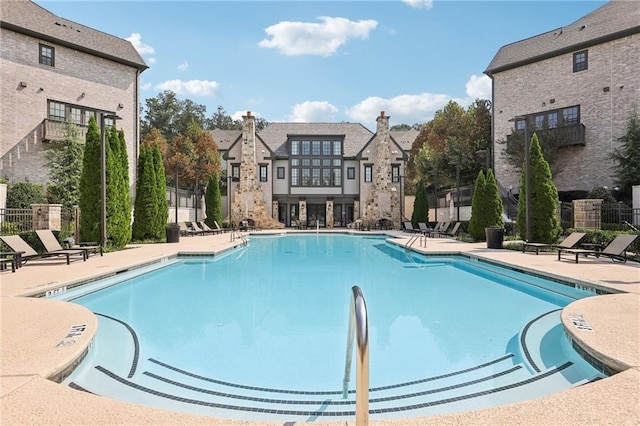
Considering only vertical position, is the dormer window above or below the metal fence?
above

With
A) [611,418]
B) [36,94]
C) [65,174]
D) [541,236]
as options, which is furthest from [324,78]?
[611,418]

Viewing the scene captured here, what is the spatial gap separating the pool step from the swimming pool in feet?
0.05

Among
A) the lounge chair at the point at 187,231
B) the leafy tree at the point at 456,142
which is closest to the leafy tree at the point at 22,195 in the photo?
the lounge chair at the point at 187,231

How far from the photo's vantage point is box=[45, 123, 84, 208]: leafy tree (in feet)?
67.2

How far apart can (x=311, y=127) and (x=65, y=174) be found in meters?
22.4

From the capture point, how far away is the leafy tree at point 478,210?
17.9 meters

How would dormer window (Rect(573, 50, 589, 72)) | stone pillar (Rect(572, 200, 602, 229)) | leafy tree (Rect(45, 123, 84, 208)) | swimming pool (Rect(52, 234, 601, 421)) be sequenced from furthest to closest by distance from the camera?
dormer window (Rect(573, 50, 589, 72)) < leafy tree (Rect(45, 123, 84, 208)) < stone pillar (Rect(572, 200, 602, 229)) < swimming pool (Rect(52, 234, 601, 421))

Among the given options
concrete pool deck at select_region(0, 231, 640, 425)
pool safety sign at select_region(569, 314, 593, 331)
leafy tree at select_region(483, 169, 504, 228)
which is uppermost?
leafy tree at select_region(483, 169, 504, 228)

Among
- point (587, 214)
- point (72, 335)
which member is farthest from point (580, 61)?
point (72, 335)

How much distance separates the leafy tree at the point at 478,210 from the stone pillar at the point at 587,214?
140 inches

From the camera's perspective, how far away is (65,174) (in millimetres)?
20844

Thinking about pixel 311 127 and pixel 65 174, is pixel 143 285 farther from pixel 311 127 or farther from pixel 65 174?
pixel 311 127

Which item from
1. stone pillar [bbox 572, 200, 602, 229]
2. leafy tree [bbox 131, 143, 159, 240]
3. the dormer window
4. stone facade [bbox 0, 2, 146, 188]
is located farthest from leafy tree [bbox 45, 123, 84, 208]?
the dormer window

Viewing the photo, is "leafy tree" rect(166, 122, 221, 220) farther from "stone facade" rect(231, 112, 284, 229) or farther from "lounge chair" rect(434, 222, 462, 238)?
"lounge chair" rect(434, 222, 462, 238)
